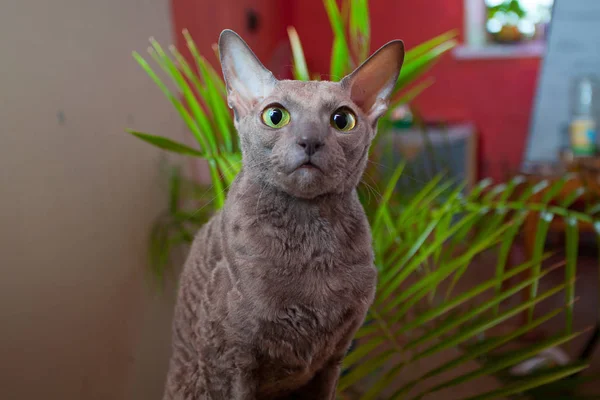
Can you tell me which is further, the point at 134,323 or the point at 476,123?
the point at 476,123

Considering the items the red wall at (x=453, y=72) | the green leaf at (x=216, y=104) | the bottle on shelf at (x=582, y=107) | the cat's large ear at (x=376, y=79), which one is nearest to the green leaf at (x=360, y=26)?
the green leaf at (x=216, y=104)

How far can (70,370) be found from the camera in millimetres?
940

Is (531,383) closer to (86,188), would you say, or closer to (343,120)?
(343,120)

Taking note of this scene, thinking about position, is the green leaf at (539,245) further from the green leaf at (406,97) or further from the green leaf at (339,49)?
the green leaf at (339,49)

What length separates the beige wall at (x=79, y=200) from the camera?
32.6 inches

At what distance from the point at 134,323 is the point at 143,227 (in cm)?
22

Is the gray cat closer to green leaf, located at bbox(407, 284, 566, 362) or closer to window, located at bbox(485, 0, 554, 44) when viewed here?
green leaf, located at bbox(407, 284, 566, 362)

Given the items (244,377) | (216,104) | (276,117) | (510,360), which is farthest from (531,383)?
(216,104)

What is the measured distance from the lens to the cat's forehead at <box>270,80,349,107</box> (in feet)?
1.74

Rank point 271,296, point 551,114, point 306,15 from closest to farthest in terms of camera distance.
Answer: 1. point 271,296
2. point 306,15
3. point 551,114

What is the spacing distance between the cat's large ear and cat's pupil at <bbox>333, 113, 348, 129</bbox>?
0.14ft

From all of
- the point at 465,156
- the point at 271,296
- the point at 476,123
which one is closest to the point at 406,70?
the point at 271,296

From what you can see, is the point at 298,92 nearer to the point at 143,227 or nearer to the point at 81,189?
the point at 81,189

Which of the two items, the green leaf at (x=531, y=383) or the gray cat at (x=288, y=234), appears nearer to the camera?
the gray cat at (x=288, y=234)
